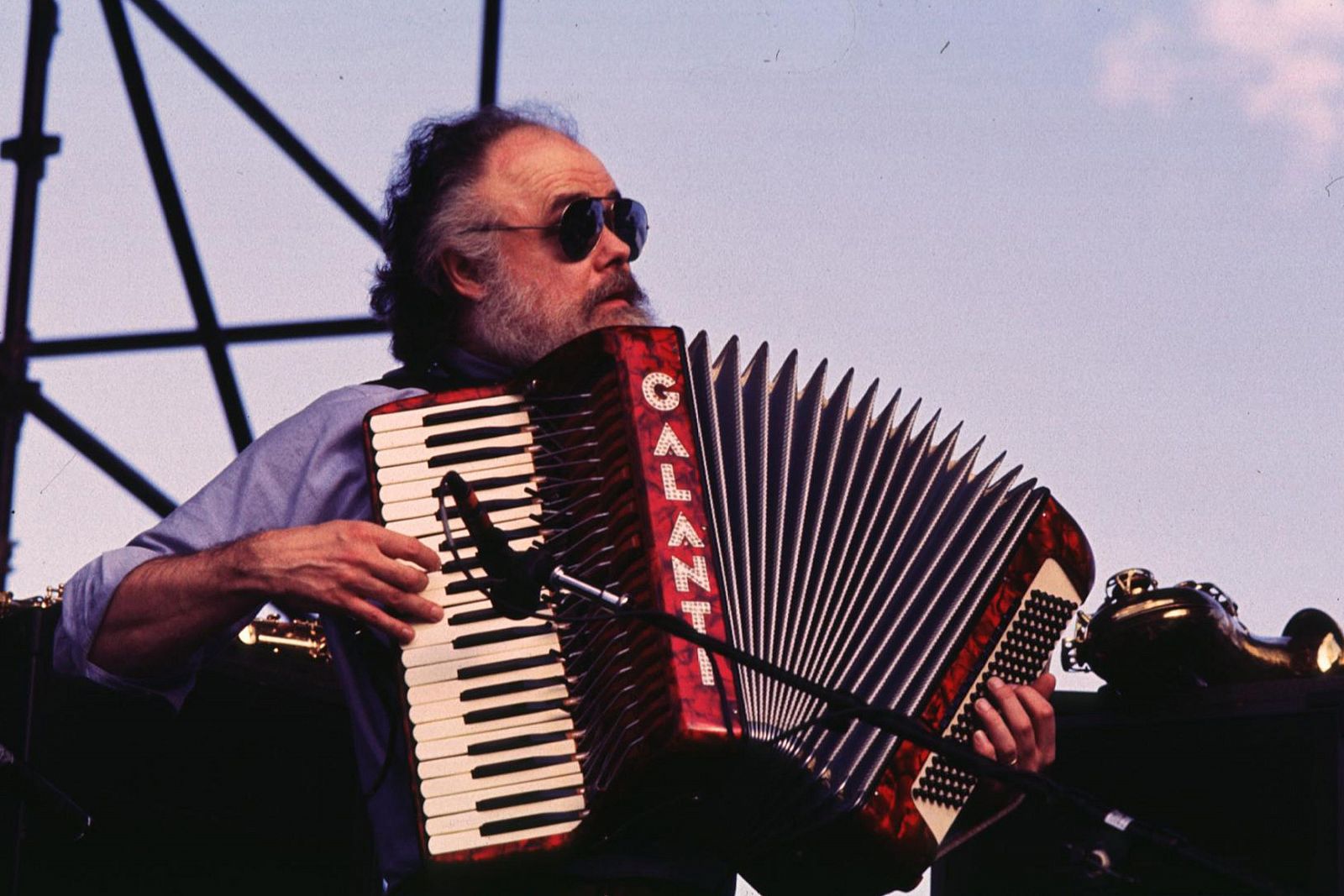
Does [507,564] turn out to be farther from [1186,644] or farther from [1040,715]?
[1186,644]

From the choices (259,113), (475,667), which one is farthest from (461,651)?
(259,113)

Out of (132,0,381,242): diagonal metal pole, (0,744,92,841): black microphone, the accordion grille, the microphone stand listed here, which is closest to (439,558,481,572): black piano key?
the microphone stand

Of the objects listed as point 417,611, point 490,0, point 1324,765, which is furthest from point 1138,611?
point 490,0

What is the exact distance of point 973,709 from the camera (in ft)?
8.71

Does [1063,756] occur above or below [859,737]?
below

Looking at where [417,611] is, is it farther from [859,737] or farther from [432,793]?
[859,737]

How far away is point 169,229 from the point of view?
179 inches

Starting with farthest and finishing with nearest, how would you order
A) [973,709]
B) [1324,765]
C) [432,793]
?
[1324,765] → [973,709] → [432,793]

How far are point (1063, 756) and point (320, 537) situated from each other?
2.02 metres

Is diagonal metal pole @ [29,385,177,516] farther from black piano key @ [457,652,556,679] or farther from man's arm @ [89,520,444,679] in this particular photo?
black piano key @ [457,652,556,679]

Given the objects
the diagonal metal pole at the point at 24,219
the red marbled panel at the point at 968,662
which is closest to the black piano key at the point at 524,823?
the red marbled panel at the point at 968,662

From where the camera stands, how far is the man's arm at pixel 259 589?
7.43ft

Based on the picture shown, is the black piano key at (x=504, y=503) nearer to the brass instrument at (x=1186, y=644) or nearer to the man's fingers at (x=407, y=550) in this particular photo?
the man's fingers at (x=407, y=550)

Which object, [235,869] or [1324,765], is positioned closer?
[1324,765]
